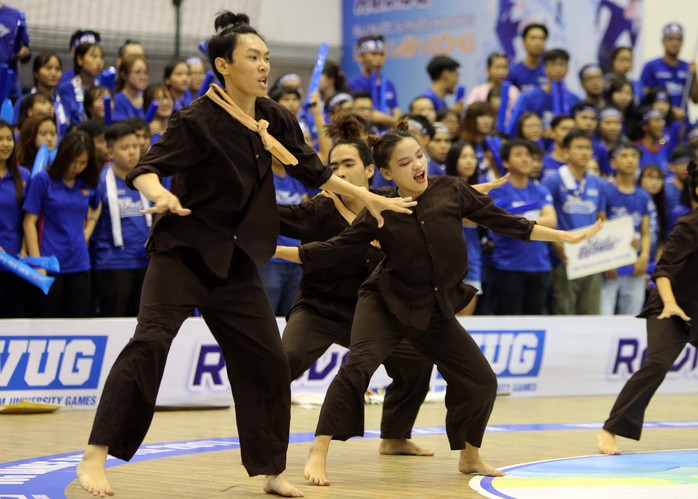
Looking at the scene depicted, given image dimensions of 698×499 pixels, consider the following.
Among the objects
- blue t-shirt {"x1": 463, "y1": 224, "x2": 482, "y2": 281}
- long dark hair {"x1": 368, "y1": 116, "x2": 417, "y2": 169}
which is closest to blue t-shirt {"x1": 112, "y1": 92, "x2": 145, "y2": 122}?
blue t-shirt {"x1": 463, "y1": 224, "x2": 482, "y2": 281}

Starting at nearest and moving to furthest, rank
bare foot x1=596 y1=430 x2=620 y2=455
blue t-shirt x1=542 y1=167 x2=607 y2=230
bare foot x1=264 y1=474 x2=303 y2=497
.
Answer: bare foot x1=264 y1=474 x2=303 y2=497
bare foot x1=596 y1=430 x2=620 y2=455
blue t-shirt x1=542 y1=167 x2=607 y2=230

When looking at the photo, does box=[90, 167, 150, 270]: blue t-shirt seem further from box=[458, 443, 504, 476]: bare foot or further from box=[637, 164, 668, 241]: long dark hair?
box=[637, 164, 668, 241]: long dark hair

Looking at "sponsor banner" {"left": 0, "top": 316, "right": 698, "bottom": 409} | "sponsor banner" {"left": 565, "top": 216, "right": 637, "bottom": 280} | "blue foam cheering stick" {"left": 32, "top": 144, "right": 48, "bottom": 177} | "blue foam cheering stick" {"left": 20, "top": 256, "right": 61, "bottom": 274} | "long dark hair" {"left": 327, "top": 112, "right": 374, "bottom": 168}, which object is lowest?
"sponsor banner" {"left": 0, "top": 316, "right": 698, "bottom": 409}

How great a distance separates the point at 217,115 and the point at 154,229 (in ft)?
2.00

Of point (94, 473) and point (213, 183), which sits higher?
point (213, 183)

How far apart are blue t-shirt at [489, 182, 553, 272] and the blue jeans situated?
2.12m

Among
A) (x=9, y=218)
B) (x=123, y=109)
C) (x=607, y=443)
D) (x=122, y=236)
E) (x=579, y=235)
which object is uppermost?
(x=123, y=109)

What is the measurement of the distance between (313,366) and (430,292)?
13.6ft

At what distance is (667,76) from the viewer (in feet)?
50.5

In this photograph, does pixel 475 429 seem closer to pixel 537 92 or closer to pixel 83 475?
pixel 83 475

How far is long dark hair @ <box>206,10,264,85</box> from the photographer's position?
5.49 metres

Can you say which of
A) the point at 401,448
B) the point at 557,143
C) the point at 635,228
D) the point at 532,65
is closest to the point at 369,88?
the point at 532,65

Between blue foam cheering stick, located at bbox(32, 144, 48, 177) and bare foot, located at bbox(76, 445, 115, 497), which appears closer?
bare foot, located at bbox(76, 445, 115, 497)

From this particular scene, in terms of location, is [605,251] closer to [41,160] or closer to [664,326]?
[664,326]
